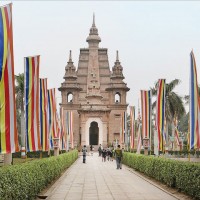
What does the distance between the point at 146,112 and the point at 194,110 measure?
14.0 metres

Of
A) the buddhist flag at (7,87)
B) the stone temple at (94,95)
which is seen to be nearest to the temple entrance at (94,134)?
the stone temple at (94,95)

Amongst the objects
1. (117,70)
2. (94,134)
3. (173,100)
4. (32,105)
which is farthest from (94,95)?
(32,105)

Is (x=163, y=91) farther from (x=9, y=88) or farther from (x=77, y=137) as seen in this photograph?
(x=77, y=137)

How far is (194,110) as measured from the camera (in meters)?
16.7

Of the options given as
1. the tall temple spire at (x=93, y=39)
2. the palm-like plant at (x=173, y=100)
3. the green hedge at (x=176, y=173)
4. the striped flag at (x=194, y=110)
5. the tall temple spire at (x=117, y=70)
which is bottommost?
the green hedge at (x=176, y=173)

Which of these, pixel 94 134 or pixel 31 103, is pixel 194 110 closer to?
pixel 31 103

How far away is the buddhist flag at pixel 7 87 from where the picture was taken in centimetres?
1141

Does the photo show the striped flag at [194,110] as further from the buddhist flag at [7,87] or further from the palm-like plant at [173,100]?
the palm-like plant at [173,100]

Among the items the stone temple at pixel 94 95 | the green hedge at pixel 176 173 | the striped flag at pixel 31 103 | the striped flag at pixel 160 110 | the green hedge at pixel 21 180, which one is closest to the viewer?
the green hedge at pixel 21 180

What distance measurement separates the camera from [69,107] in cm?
9888

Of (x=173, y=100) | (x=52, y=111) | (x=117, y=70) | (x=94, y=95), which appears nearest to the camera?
(x=52, y=111)

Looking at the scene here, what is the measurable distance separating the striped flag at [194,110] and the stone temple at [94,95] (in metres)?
71.1

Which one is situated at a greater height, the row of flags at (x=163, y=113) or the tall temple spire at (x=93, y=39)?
the tall temple spire at (x=93, y=39)

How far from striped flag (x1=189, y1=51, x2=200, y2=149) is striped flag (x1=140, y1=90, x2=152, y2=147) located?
44.0ft
